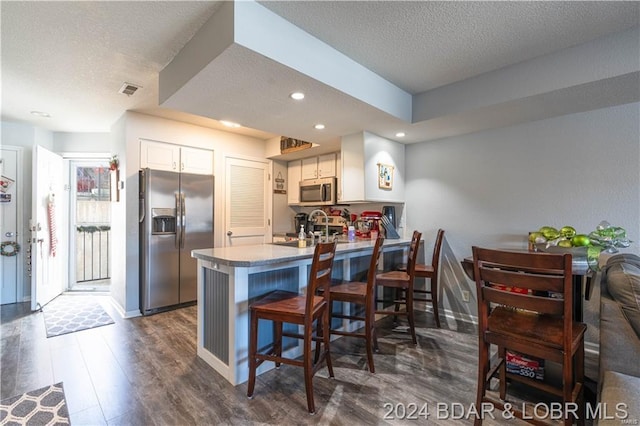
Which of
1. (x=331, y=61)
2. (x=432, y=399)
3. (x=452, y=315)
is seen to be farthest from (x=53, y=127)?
(x=452, y=315)

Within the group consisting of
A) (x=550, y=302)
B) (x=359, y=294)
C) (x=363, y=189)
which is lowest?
(x=359, y=294)

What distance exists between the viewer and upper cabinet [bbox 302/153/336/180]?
14.4 ft

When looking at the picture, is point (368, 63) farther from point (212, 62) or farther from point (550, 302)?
point (550, 302)

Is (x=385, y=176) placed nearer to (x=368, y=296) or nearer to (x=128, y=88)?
(x=368, y=296)

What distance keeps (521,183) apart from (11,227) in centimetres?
643

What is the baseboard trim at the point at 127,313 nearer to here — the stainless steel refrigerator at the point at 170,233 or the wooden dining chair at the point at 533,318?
the stainless steel refrigerator at the point at 170,233

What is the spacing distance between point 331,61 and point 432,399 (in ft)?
8.05

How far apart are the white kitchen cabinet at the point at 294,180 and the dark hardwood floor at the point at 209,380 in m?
2.63

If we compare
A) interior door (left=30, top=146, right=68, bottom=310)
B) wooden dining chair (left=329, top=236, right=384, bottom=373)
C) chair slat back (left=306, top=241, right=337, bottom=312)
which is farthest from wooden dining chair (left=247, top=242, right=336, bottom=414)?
interior door (left=30, top=146, right=68, bottom=310)

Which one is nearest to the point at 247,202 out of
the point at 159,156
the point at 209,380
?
the point at 159,156

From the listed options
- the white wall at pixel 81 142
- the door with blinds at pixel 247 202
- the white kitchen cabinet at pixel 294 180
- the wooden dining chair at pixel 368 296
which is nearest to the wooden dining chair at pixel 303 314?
the wooden dining chair at pixel 368 296

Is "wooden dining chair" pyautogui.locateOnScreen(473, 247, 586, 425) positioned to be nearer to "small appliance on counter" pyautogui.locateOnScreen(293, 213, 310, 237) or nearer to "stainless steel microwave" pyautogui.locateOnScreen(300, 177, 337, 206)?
"stainless steel microwave" pyautogui.locateOnScreen(300, 177, 337, 206)

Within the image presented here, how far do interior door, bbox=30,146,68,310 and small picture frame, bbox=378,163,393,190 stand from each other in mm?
4248

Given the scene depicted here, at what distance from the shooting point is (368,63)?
245 cm
